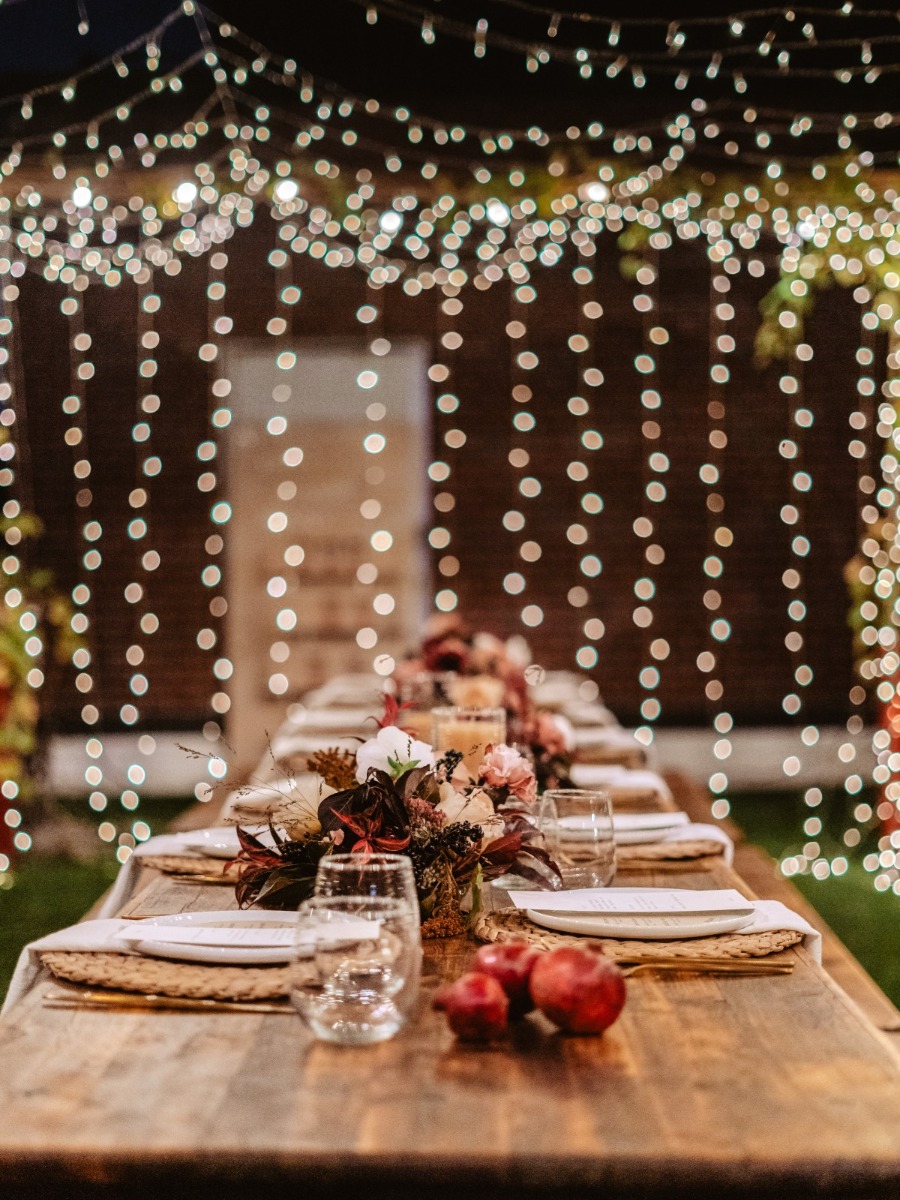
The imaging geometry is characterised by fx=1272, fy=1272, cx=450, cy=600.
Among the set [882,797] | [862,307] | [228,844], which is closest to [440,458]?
[862,307]

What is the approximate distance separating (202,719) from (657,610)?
237cm

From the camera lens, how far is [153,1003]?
1.31m

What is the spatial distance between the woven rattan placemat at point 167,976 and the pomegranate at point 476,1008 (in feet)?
0.75

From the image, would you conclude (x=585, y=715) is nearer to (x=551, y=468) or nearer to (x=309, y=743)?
(x=309, y=743)

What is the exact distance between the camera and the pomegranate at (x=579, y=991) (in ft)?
3.88

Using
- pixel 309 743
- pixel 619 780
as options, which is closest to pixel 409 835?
pixel 619 780

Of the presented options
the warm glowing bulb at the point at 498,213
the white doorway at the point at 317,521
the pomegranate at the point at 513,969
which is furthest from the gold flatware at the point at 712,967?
the white doorway at the point at 317,521

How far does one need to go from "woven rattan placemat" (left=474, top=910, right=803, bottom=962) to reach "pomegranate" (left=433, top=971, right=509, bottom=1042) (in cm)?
27

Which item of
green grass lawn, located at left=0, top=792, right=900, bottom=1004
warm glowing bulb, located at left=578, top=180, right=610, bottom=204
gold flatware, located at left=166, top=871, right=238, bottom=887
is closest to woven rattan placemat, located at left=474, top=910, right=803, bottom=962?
gold flatware, located at left=166, top=871, right=238, bottom=887

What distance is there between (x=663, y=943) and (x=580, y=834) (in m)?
0.27

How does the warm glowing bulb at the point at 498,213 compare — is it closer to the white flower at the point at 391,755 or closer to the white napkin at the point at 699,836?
the white napkin at the point at 699,836

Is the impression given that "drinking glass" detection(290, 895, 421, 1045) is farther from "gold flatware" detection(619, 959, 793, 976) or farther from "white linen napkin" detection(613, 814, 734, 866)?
"white linen napkin" detection(613, 814, 734, 866)

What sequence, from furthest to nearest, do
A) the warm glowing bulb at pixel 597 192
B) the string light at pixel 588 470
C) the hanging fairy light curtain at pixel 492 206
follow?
the string light at pixel 588 470
the warm glowing bulb at pixel 597 192
the hanging fairy light curtain at pixel 492 206

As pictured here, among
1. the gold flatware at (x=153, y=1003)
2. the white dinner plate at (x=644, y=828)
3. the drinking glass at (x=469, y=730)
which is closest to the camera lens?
the gold flatware at (x=153, y=1003)
